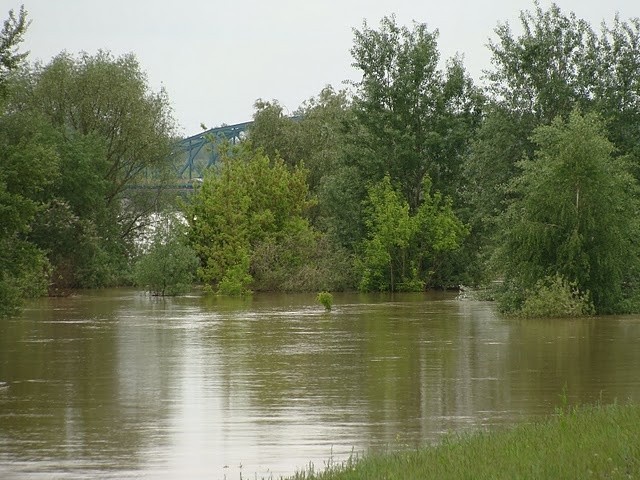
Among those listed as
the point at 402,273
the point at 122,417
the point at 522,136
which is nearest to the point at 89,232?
the point at 402,273

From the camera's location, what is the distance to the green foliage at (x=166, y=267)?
58.6 metres

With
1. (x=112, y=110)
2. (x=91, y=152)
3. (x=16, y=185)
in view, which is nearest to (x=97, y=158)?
(x=91, y=152)

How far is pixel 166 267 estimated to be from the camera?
2309 inches

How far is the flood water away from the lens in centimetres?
1496

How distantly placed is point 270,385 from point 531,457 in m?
11.8

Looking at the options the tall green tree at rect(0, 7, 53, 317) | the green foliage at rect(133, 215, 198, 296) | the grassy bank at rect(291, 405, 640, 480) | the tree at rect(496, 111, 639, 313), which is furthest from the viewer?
the green foliage at rect(133, 215, 198, 296)

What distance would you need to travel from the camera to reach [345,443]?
600 inches

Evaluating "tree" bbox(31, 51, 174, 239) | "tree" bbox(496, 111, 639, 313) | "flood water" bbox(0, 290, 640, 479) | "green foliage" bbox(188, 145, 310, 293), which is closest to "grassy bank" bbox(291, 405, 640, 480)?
"flood water" bbox(0, 290, 640, 479)

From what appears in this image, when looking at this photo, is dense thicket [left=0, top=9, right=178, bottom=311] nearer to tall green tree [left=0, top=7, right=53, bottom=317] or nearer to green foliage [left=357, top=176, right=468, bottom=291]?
green foliage [left=357, top=176, right=468, bottom=291]

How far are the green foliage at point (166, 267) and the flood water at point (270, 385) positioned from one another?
56.4ft

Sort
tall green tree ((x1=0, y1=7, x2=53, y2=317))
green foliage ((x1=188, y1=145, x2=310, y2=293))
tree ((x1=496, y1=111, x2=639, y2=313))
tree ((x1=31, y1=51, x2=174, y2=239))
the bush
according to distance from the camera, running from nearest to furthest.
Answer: tall green tree ((x1=0, y1=7, x2=53, y2=317))
the bush
tree ((x1=496, y1=111, x2=639, y2=313))
green foliage ((x1=188, y1=145, x2=310, y2=293))
tree ((x1=31, y1=51, x2=174, y2=239))

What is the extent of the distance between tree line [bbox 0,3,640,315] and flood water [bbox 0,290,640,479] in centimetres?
349

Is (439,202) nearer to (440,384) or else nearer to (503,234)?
(503,234)

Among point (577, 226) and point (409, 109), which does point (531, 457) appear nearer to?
point (577, 226)
